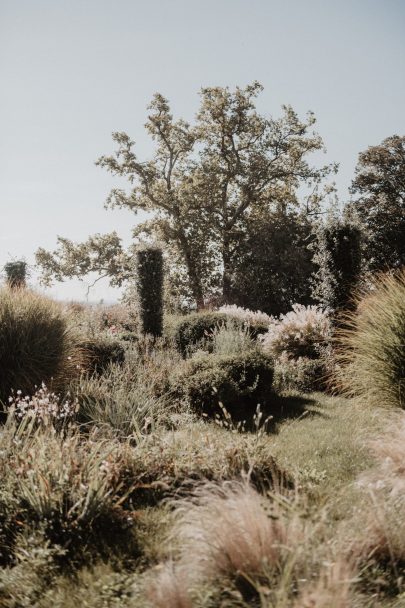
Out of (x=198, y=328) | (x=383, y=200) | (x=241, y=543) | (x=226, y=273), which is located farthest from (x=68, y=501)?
Answer: (x=383, y=200)

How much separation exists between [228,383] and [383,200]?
2224cm

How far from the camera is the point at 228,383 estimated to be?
256 inches

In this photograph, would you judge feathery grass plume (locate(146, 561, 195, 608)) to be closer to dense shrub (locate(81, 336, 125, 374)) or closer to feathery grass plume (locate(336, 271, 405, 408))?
feathery grass plume (locate(336, 271, 405, 408))

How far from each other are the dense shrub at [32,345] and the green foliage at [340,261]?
551cm

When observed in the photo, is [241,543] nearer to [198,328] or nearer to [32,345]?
[32,345]

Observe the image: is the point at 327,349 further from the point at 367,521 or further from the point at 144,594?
the point at 144,594

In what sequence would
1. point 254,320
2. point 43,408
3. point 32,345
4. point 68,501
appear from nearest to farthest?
point 68,501, point 43,408, point 32,345, point 254,320

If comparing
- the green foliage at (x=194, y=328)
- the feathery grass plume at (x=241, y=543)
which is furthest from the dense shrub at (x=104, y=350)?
the feathery grass plume at (x=241, y=543)

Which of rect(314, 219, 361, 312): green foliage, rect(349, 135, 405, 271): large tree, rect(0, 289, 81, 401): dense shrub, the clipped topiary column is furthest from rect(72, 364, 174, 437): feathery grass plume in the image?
rect(349, 135, 405, 271): large tree

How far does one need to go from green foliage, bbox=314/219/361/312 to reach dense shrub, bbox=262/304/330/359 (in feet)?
1.50

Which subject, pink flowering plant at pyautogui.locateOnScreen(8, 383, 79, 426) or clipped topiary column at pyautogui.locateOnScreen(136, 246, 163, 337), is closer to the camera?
pink flowering plant at pyautogui.locateOnScreen(8, 383, 79, 426)

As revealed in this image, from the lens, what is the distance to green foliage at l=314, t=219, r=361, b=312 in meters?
9.18

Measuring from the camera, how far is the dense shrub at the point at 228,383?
647cm

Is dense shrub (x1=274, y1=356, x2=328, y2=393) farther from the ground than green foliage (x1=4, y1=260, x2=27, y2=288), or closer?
closer
